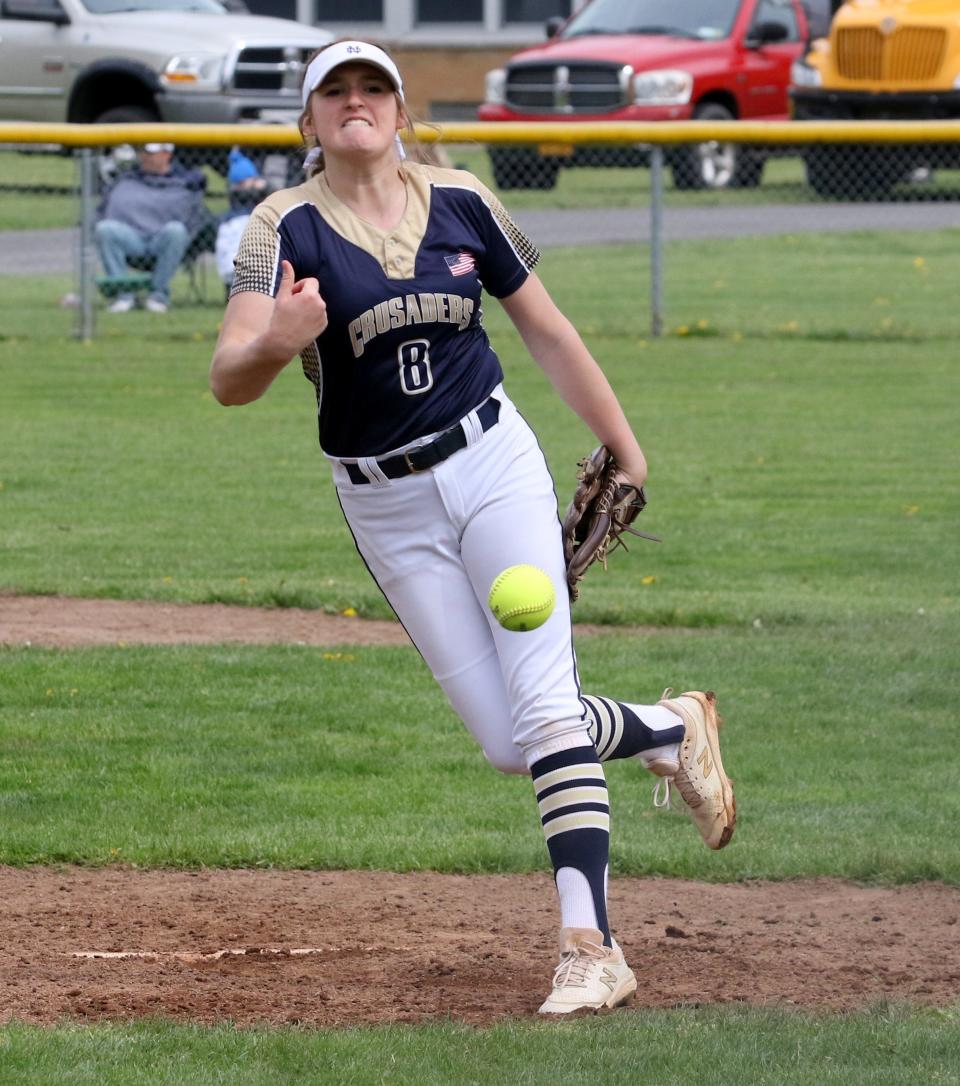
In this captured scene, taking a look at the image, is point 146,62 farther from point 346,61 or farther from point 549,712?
point 549,712

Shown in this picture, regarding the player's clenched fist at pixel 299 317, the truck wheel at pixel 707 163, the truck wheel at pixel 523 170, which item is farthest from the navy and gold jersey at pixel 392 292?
the truck wheel at pixel 523 170

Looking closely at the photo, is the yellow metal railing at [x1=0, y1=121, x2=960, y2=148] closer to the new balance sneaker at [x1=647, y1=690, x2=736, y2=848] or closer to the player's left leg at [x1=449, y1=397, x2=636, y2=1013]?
the new balance sneaker at [x1=647, y1=690, x2=736, y2=848]

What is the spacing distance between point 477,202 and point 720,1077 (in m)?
1.87

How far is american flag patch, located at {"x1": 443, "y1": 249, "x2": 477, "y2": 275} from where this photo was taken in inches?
166

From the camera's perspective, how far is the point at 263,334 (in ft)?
12.8

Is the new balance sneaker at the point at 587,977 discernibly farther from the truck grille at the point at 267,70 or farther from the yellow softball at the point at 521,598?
the truck grille at the point at 267,70

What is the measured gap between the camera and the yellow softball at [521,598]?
163 inches

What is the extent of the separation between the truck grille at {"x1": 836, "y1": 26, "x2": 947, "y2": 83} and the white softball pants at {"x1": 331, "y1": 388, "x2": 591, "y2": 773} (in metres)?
→ 19.7

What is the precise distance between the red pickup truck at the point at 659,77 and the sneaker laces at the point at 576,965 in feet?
60.6

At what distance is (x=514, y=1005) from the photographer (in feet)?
13.9

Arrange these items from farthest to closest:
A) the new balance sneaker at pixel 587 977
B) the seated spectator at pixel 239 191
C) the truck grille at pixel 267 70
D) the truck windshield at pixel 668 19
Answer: the truck windshield at pixel 668 19 < the truck grille at pixel 267 70 < the seated spectator at pixel 239 191 < the new balance sneaker at pixel 587 977

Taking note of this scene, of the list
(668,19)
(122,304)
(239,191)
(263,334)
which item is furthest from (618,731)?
(668,19)

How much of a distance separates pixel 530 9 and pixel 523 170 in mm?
14881


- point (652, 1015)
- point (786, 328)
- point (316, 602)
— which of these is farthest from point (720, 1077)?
point (786, 328)
